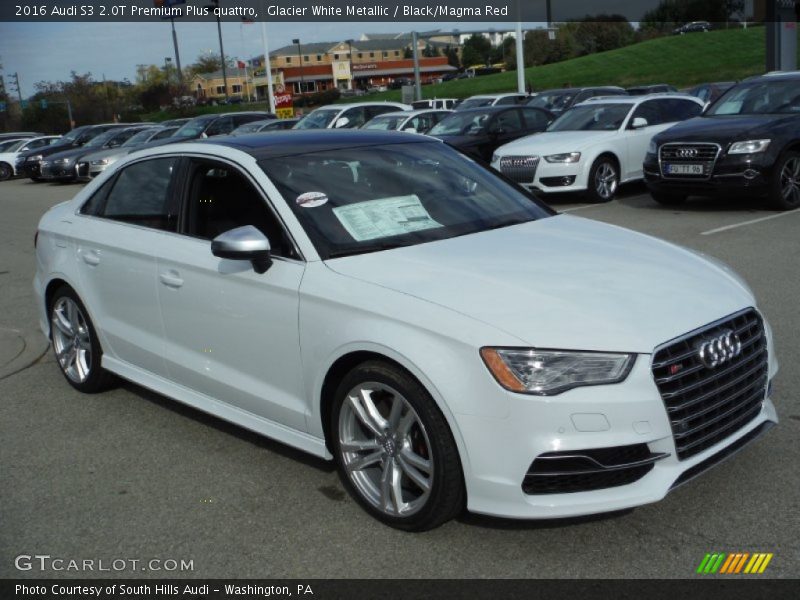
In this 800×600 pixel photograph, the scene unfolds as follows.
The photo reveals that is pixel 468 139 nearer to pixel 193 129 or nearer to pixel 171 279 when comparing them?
pixel 171 279

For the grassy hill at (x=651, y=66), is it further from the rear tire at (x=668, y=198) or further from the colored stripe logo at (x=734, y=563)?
the colored stripe logo at (x=734, y=563)

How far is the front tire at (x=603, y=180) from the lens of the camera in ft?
44.4

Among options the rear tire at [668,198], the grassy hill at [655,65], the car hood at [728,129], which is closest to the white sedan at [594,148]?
the rear tire at [668,198]

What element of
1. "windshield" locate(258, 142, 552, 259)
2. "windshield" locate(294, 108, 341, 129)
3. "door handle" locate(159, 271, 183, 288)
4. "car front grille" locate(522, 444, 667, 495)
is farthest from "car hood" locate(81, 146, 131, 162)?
"car front grille" locate(522, 444, 667, 495)

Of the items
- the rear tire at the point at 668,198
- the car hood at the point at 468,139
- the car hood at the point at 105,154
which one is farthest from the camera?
the car hood at the point at 105,154

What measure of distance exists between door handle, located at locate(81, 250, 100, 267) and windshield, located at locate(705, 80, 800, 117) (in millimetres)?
9635

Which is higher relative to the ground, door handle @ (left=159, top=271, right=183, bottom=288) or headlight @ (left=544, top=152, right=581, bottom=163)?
door handle @ (left=159, top=271, right=183, bottom=288)

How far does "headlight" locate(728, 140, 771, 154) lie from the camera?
11.0 m

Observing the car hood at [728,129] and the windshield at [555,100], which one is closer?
the car hood at [728,129]

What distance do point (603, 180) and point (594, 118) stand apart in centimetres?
137

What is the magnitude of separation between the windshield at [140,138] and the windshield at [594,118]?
16013mm

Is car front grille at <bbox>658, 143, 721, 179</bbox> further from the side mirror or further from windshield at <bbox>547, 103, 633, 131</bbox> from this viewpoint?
the side mirror

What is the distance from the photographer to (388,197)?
445 centimetres

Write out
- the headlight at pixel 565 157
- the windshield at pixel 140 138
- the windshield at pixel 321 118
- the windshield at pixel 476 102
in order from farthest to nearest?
the windshield at pixel 140 138 → the windshield at pixel 476 102 → the windshield at pixel 321 118 → the headlight at pixel 565 157
